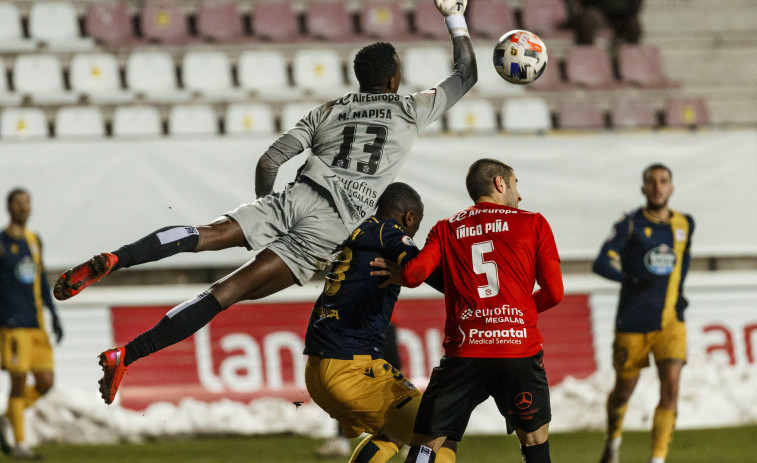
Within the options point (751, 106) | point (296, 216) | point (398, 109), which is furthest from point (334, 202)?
point (751, 106)

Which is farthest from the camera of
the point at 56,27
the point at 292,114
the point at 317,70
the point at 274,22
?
the point at 274,22

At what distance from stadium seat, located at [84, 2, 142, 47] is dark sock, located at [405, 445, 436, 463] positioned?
10304 millimetres

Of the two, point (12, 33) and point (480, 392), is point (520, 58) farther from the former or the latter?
point (12, 33)

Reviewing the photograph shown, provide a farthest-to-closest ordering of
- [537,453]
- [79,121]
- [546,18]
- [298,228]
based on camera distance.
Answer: [546,18]
[79,121]
[298,228]
[537,453]

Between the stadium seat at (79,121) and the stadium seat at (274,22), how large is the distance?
10.4ft

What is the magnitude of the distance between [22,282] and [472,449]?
4.35m

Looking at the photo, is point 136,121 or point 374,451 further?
point 136,121

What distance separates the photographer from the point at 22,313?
888 centimetres

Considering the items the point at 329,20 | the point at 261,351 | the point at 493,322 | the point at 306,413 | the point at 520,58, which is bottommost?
the point at 306,413

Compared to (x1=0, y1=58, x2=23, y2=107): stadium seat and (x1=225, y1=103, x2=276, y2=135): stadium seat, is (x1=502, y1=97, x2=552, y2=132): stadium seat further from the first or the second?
(x1=0, y1=58, x2=23, y2=107): stadium seat

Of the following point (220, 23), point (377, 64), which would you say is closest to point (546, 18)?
point (220, 23)

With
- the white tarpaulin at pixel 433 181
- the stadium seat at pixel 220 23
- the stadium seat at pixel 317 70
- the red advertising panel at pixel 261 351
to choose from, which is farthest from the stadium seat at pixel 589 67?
the red advertising panel at pixel 261 351

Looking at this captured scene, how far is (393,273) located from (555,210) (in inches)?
212

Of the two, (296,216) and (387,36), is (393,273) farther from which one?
(387,36)
